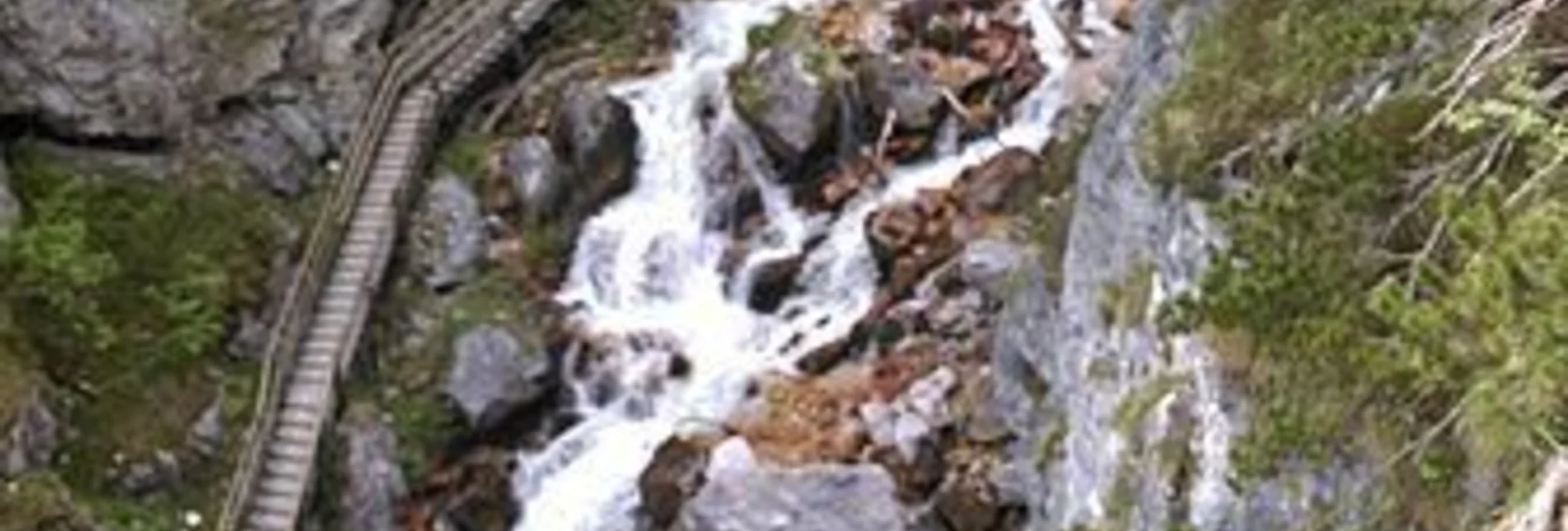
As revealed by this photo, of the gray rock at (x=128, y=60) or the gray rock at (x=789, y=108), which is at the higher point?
the gray rock at (x=128, y=60)

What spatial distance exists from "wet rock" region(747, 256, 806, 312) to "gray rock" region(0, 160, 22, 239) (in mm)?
7619

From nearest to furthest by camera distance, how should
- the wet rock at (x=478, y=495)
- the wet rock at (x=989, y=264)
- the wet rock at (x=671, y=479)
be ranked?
the wet rock at (x=671, y=479) → the wet rock at (x=478, y=495) → the wet rock at (x=989, y=264)

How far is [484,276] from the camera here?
974 inches

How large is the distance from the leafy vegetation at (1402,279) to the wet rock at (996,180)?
10724 millimetres

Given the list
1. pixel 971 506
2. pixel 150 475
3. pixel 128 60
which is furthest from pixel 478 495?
pixel 128 60

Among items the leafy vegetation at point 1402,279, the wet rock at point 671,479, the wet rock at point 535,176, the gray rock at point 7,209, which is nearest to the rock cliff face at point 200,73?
the gray rock at point 7,209

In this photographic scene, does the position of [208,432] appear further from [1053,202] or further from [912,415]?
[1053,202]

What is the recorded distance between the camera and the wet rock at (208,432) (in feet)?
→ 69.9

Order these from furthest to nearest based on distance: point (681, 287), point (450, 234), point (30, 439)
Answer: point (450, 234) < point (681, 287) < point (30, 439)

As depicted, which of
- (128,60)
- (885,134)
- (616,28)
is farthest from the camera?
(616,28)

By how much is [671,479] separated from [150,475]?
486 cm

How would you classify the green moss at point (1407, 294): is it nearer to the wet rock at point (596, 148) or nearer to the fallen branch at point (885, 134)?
the fallen branch at point (885, 134)

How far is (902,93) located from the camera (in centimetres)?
2519

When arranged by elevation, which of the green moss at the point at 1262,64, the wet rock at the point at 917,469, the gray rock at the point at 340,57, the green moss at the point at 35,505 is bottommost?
the wet rock at the point at 917,469
